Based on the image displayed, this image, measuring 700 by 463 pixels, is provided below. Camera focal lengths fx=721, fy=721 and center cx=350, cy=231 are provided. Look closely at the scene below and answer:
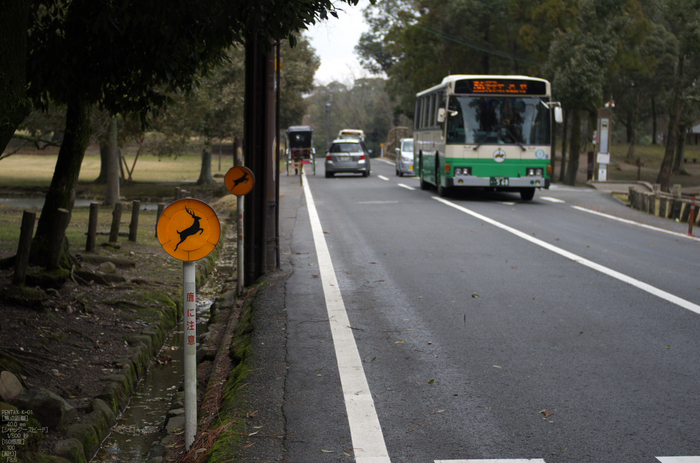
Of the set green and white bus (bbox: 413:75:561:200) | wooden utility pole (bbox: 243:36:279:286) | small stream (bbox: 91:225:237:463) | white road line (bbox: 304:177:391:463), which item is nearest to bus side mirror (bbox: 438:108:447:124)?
green and white bus (bbox: 413:75:561:200)

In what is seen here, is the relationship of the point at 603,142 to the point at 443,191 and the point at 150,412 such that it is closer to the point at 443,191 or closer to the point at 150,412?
the point at 443,191

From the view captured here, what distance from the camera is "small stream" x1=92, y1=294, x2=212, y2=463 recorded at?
5285mm

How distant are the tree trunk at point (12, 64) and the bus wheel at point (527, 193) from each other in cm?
1657

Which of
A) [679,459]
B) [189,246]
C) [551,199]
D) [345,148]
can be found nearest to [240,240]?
[189,246]

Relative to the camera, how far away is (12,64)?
552 cm

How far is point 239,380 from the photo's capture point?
5.48 meters

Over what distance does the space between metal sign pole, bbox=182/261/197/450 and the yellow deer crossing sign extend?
0.29ft

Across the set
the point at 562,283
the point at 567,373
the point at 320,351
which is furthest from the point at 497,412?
the point at 562,283

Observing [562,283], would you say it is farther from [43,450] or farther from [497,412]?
[43,450]

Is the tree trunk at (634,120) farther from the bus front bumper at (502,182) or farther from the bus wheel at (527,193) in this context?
the bus front bumper at (502,182)

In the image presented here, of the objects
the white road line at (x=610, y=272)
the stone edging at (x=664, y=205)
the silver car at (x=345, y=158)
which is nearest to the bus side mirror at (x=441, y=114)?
the white road line at (x=610, y=272)

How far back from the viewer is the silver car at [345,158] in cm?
3209

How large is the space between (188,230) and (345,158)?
91.2 ft

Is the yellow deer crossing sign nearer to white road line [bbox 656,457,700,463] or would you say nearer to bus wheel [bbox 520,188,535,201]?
white road line [bbox 656,457,700,463]
